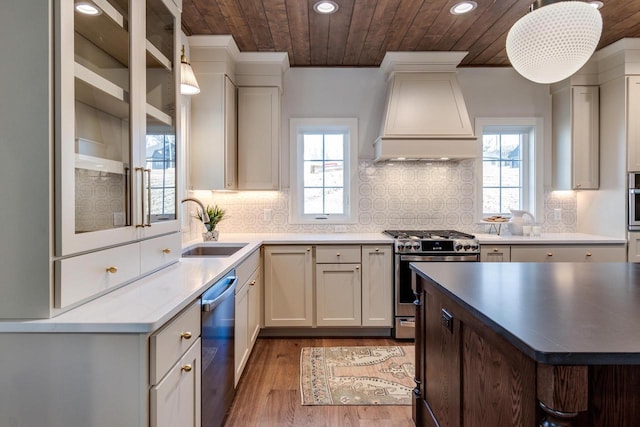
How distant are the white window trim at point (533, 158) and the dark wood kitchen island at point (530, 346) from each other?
2106mm

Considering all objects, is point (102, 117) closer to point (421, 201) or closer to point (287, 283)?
point (287, 283)

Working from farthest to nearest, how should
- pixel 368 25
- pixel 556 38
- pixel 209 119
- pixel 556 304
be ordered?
pixel 209 119, pixel 368 25, pixel 556 38, pixel 556 304

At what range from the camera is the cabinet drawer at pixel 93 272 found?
113 centimetres

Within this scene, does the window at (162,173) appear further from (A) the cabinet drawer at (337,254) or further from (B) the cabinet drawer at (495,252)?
(B) the cabinet drawer at (495,252)

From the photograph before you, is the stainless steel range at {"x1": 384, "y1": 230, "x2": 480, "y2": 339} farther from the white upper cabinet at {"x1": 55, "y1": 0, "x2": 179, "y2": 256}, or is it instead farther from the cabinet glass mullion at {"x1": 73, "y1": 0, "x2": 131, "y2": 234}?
the cabinet glass mullion at {"x1": 73, "y1": 0, "x2": 131, "y2": 234}

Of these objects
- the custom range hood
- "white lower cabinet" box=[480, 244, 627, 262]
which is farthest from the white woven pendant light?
"white lower cabinet" box=[480, 244, 627, 262]

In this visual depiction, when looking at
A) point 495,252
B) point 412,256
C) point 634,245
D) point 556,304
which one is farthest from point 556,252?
point 556,304

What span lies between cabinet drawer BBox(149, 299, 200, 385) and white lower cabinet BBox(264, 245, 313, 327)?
180 cm

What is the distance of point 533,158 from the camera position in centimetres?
393

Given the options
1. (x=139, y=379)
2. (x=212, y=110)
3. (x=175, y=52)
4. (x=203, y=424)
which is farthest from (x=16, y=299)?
(x=212, y=110)

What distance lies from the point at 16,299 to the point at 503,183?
4.16m

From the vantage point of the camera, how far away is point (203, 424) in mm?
1589

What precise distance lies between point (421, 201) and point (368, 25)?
1.82 metres

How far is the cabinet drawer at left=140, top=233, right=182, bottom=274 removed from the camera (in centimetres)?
165
